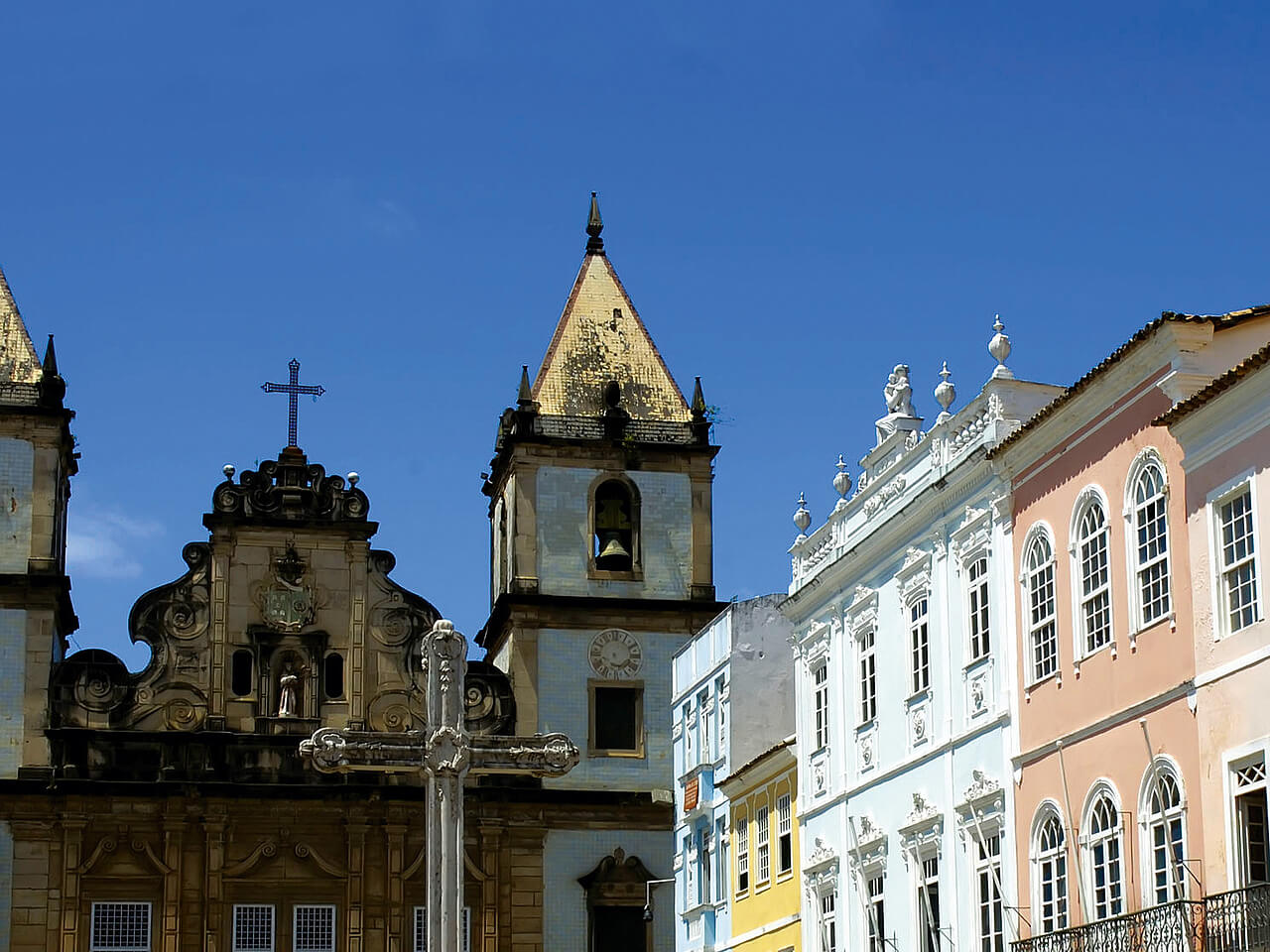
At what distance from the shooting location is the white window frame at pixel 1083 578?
28453mm

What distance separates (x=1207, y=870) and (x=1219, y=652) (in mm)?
2263

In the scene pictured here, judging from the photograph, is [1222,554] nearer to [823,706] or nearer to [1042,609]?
[1042,609]

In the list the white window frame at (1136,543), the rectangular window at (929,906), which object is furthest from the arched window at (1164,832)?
the rectangular window at (929,906)

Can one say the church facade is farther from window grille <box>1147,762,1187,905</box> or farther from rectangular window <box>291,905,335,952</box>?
window grille <box>1147,762,1187,905</box>

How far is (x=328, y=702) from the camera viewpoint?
170ft

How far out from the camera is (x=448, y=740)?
24062mm

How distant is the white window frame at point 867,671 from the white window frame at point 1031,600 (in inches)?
210

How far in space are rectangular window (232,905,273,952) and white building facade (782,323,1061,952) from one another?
15751 millimetres

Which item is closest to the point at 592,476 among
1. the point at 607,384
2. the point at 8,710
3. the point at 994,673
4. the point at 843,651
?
the point at 607,384

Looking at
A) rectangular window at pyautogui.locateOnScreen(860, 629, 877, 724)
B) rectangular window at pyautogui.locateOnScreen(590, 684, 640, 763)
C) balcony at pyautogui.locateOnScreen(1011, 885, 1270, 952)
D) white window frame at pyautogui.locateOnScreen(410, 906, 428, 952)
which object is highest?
rectangular window at pyautogui.locateOnScreen(590, 684, 640, 763)

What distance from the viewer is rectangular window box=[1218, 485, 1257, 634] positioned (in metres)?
25.2

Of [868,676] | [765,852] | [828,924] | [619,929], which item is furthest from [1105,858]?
[619,929]

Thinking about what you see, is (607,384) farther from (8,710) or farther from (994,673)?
(994,673)

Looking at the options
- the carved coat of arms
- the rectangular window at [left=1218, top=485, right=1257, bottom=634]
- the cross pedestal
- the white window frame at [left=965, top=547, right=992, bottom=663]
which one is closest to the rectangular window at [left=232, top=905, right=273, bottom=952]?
the carved coat of arms
